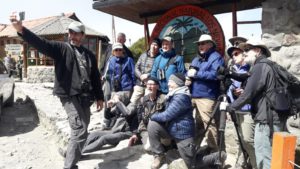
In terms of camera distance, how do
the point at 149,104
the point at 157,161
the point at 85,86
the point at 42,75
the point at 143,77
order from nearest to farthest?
1. the point at 85,86
2. the point at 157,161
3. the point at 149,104
4. the point at 143,77
5. the point at 42,75

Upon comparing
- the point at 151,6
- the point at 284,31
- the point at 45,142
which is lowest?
the point at 45,142

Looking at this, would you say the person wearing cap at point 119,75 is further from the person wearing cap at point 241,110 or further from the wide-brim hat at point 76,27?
the person wearing cap at point 241,110

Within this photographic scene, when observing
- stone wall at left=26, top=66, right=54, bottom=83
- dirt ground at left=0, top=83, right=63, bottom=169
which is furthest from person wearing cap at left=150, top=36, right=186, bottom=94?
stone wall at left=26, top=66, right=54, bottom=83

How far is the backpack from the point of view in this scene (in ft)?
10.5

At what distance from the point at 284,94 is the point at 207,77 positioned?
4.29ft

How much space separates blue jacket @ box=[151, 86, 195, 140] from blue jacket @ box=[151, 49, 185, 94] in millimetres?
772

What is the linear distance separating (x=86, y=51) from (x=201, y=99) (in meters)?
1.64

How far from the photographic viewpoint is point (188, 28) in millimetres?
5488

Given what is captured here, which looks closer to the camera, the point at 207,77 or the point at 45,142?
the point at 207,77

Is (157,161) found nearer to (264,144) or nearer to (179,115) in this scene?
(179,115)

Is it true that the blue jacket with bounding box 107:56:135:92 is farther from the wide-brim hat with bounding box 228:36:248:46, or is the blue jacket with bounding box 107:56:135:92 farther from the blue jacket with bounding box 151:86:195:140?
the wide-brim hat with bounding box 228:36:248:46

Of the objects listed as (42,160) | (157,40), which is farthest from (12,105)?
(157,40)

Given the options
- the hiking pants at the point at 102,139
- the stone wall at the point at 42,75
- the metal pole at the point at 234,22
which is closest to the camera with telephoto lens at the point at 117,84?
the hiking pants at the point at 102,139

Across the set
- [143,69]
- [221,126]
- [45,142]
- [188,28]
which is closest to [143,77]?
[143,69]
